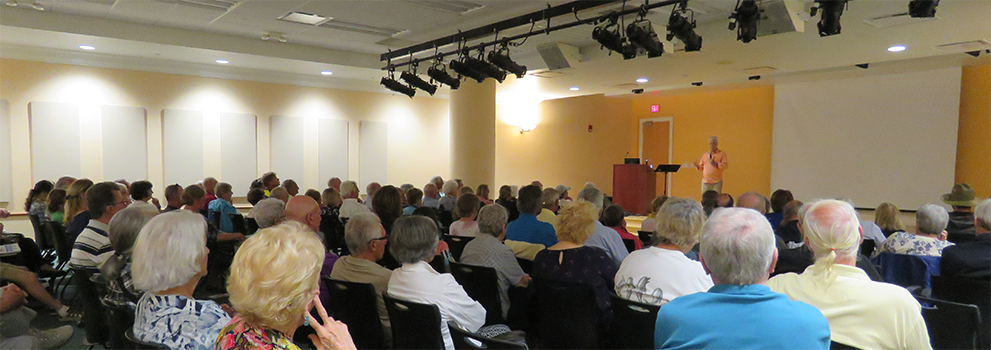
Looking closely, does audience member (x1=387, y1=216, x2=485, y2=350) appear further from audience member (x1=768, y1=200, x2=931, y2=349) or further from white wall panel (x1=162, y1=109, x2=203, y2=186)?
white wall panel (x1=162, y1=109, x2=203, y2=186)

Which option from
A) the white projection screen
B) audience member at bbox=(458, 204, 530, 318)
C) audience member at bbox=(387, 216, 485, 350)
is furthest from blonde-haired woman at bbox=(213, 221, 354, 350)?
the white projection screen

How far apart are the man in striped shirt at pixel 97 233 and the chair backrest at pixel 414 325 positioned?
2.20 metres

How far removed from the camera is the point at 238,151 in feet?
33.0

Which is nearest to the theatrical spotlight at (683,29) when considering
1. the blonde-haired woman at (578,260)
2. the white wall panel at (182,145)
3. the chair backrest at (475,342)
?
the blonde-haired woman at (578,260)

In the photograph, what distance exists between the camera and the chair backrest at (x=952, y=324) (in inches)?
98.2

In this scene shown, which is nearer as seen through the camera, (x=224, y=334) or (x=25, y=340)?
(x=224, y=334)

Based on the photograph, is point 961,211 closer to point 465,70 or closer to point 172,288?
point 465,70

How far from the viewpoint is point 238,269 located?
1.52m

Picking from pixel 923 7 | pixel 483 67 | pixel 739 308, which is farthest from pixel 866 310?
pixel 483 67

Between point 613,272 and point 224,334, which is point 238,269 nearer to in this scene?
point 224,334

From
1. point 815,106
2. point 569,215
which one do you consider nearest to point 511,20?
point 569,215

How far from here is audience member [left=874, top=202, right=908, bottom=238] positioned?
4.63 m

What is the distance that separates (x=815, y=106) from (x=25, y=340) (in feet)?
41.2

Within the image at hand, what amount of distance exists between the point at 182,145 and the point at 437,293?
336 inches
